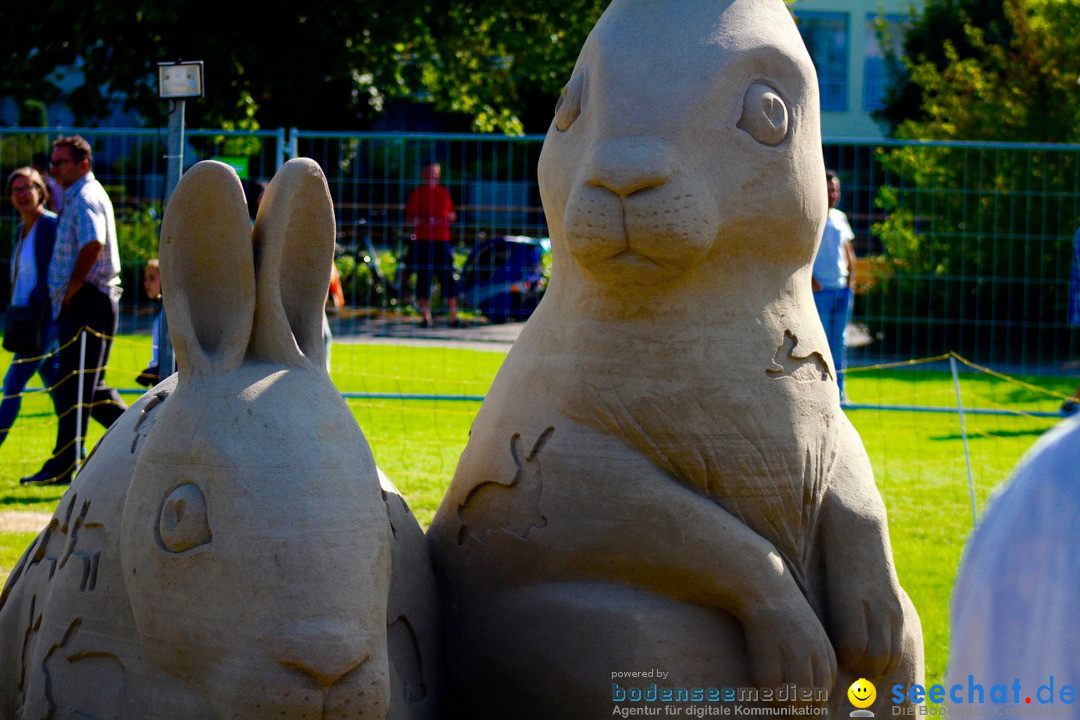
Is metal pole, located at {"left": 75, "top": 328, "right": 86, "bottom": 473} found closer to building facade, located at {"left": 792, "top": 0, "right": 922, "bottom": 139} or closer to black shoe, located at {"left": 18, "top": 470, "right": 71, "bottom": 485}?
black shoe, located at {"left": 18, "top": 470, "right": 71, "bottom": 485}

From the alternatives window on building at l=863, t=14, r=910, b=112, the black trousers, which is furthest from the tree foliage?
window on building at l=863, t=14, r=910, b=112

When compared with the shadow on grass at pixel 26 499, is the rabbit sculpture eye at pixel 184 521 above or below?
above

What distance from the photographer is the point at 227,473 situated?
2.61 m

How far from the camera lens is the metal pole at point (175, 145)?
6.46m

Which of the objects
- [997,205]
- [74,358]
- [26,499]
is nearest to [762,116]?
[26,499]

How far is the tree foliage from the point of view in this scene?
16.3 metres

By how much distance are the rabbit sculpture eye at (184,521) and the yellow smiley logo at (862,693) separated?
1470mm

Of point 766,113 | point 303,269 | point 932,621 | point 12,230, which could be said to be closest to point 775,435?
point 766,113

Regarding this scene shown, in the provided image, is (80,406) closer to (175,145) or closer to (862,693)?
(175,145)

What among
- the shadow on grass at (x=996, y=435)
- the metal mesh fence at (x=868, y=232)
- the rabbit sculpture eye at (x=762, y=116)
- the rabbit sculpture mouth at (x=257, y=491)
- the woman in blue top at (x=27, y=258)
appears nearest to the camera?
the rabbit sculpture mouth at (x=257, y=491)

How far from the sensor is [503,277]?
1239 centimetres

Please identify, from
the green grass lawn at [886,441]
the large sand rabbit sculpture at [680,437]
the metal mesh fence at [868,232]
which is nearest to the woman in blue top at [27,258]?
the green grass lawn at [886,441]

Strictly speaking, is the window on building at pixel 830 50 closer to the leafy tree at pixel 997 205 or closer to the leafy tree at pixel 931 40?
the leafy tree at pixel 931 40

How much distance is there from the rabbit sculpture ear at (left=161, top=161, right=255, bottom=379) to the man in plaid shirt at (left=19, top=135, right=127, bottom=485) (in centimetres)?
523
